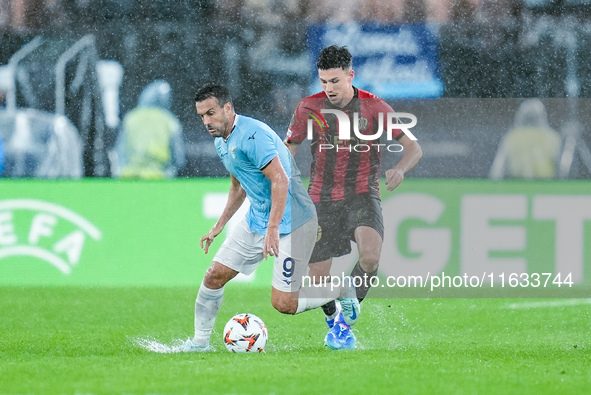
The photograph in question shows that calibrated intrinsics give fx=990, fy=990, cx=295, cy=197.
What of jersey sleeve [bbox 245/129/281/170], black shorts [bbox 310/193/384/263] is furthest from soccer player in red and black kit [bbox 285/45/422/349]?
jersey sleeve [bbox 245/129/281/170]

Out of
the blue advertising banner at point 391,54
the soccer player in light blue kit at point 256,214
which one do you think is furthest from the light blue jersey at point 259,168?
the blue advertising banner at point 391,54

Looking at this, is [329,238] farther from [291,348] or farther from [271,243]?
[271,243]

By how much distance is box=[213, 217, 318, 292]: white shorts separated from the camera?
6105 millimetres

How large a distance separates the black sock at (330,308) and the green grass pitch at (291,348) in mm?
238

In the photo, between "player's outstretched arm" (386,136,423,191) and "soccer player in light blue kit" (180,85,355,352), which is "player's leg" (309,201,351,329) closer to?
"player's outstretched arm" (386,136,423,191)

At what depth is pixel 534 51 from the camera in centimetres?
1139

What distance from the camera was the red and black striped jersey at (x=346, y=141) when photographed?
713 centimetres

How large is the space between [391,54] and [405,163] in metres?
4.68

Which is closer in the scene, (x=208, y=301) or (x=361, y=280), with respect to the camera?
(x=208, y=301)

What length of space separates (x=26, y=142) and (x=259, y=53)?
278 cm

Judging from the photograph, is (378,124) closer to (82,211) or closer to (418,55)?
(82,211)

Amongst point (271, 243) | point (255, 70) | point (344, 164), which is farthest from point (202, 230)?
point (271, 243)

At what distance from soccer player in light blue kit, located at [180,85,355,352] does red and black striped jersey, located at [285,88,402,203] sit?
32.3 inches

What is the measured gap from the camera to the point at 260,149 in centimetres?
587
